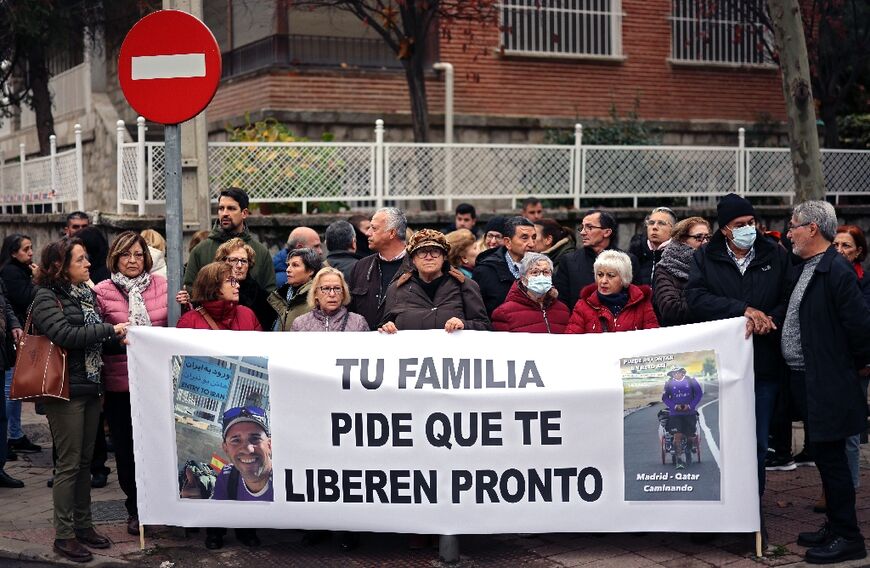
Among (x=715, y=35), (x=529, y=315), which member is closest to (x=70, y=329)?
(x=529, y=315)

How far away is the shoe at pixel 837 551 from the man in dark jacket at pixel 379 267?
3.02m

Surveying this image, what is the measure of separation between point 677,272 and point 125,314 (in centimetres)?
345

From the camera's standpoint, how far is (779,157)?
17.2 m

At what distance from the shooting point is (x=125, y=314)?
7.35 metres

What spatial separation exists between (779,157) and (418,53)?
5.46 m

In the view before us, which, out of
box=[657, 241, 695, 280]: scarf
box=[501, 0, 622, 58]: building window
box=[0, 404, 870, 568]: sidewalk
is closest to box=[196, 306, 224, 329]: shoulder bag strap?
box=[0, 404, 870, 568]: sidewalk

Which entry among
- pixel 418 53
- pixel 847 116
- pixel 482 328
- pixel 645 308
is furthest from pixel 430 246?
pixel 847 116

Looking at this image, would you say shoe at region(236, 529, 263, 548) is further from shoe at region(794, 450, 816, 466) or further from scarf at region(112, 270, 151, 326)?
shoe at region(794, 450, 816, 466)

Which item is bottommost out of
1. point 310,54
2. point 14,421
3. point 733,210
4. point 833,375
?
point 14,421

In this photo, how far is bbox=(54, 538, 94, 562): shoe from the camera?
22.3ft

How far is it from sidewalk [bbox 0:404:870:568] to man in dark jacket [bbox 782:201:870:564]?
180mm

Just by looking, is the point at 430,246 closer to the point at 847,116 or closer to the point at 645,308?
the point at 645,308

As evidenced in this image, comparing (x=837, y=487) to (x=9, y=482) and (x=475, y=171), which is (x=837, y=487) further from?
(x=475, y=171)

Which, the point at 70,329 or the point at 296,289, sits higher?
the point at 296,289
